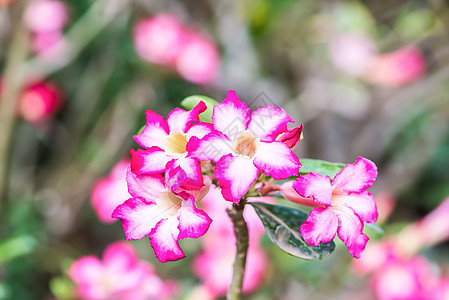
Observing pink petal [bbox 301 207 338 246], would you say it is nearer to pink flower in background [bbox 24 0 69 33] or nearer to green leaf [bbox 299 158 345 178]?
green leaf [bbox 299 158 345 178]

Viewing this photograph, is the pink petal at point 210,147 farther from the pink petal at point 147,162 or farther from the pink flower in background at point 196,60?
the pink flower in background at point 196,60

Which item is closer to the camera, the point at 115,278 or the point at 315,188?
the point at 315,188

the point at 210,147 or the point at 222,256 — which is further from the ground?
the point at 210,147

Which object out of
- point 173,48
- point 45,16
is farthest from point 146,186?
point 45,16

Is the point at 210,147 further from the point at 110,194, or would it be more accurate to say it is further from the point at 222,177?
the point at 110,194

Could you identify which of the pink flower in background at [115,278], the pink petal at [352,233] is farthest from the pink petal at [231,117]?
the pink flower in background at [115,278]

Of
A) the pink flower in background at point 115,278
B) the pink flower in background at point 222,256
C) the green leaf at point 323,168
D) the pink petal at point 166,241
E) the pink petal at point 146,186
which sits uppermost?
the pink petal at point 146,186

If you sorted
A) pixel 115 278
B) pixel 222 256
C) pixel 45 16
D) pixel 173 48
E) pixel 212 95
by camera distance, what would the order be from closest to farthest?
pixel 115 278 → pixel 222 256 → pixel 173 48 → pixel 45 16 → pixel 212 95

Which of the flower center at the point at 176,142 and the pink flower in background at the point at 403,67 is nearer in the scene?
the flower center at the point at 176,142

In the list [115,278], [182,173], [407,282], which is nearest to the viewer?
[182,173]
